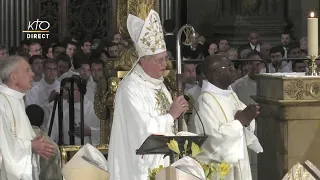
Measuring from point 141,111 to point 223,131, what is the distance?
2.69 feet

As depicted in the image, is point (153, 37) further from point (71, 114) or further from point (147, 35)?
point (71, 114)

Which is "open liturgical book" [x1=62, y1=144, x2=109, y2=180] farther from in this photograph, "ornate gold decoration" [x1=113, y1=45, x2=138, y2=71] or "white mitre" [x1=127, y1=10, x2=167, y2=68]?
"ornate gold decoration" [x1=113, y1=45, x2=138, y2=71]

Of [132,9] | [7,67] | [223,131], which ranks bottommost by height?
[223,131]

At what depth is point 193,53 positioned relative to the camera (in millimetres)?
15383

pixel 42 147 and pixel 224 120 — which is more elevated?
pixel 224 120

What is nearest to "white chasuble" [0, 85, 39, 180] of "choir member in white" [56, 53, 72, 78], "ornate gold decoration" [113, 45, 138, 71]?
"ornate gold decoration" [113, 45, 138, 71]

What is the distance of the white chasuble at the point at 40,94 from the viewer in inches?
473

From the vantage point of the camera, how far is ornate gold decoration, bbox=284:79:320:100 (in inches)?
366

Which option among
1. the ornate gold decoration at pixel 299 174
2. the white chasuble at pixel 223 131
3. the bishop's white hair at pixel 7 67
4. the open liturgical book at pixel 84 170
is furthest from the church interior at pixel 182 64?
the open liturgical book at pixel 84 170

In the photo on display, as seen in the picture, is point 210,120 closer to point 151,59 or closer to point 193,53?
point 151,59

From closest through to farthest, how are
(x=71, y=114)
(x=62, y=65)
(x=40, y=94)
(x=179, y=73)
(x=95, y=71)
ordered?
(x=179, y=73) < (x=71, y=114) < (x=40, y=94) < (x=95, y=71) < (x=62, y=65)

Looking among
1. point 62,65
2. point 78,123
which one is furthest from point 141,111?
point 62,65

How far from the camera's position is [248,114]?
8195 mm

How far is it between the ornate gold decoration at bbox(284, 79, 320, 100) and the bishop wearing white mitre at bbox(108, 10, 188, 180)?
1716 millimetres
